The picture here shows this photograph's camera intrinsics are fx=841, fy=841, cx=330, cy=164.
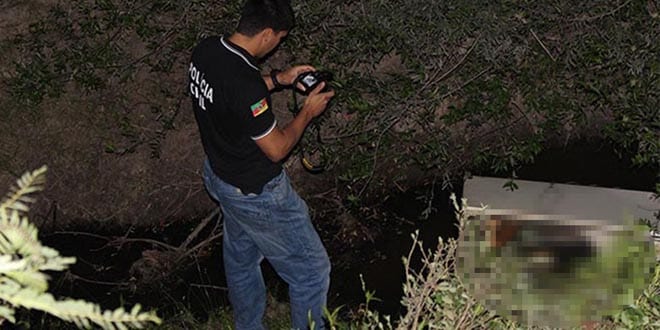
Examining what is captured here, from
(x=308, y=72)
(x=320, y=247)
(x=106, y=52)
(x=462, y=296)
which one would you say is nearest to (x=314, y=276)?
(x=320, y=247)

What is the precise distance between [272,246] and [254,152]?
1.75ft

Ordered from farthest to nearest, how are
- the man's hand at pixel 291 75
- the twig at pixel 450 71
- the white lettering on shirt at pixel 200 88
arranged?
the twig at pixel 450 71 < the man's hand at pixel 291 75 < the white lettering on shirt at pixel 200 88

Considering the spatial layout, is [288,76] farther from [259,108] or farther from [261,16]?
[259,108]

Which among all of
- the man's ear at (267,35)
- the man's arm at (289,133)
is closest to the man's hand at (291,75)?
the man's arm at (289,133)

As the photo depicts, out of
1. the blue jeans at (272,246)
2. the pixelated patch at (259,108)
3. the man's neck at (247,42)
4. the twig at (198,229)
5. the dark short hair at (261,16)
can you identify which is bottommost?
the twig at (198,229)

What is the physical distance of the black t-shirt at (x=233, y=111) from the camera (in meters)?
3.98

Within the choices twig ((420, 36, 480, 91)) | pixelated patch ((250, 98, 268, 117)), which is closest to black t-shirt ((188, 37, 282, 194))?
pixelated patch ((250, 98, 268, 117))

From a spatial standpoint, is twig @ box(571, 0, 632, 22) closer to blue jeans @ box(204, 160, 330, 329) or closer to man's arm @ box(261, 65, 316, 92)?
man's arm @ box(261, 65, 316, 92)

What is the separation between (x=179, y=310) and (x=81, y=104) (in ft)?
6.81

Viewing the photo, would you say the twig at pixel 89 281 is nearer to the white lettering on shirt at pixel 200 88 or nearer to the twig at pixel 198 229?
the twig at pixel 198 229

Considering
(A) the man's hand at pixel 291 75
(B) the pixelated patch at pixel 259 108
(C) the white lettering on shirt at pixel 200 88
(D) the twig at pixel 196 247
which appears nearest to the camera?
(B) the pixelated patch at pixel 259 108

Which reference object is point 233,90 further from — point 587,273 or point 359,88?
point 359,88

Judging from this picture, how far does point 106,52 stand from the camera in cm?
671

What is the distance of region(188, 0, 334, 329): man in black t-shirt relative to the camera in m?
4.03
